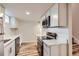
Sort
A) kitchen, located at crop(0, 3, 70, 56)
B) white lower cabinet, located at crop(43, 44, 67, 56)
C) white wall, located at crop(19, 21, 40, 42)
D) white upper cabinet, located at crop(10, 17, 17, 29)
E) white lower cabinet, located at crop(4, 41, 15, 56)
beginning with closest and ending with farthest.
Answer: white lower cabinet, located at crop(4, 41, 15, 56), white lower cabinet, located at crop(43, 44, 67, 56), kitchen, located at crop(0, 3, 70, 56), white wall, located at crop(19, 21, 40, 42), white upper cabinet, located at crop(10, 17, 17, 29)

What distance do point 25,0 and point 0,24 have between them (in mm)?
1922

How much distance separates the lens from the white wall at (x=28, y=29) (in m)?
3.32

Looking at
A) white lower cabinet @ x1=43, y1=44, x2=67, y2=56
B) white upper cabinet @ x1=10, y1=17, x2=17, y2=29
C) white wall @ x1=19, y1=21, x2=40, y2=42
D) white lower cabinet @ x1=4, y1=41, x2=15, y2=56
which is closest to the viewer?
white lower cabinet @ x1=4, y1=41, x2=15, y2=56

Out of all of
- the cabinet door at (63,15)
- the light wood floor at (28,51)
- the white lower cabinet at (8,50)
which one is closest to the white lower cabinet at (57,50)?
the cabinet door at (63,15)

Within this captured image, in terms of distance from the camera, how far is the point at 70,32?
7.80 ft

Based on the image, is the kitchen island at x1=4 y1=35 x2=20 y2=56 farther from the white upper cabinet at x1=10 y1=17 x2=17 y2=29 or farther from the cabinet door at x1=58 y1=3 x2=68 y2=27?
the cabinet door at x1=58 y1=3 x2=68 y2=27

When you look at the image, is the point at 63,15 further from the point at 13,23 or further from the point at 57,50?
the point at 13,23

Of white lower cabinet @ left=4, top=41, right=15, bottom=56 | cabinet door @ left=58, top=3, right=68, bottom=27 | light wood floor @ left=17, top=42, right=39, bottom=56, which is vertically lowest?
light wood floor @ left=17, top=42, right=39, bottom=56

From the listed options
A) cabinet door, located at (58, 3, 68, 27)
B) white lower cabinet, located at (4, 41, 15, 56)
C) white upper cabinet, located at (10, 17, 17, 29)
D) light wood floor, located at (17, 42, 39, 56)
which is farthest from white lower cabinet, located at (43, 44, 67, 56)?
white upper cabinet, located at (10, 17, 17, 29)

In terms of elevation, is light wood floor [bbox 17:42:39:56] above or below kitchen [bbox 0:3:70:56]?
below

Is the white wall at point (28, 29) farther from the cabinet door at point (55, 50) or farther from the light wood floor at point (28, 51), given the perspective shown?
the cabinet door at point (55, 50)

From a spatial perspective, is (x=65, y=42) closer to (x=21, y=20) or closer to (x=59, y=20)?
(x=59, y=20)

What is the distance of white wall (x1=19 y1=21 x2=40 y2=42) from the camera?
332cm

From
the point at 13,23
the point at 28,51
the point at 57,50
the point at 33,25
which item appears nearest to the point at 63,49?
the point at 57,50
